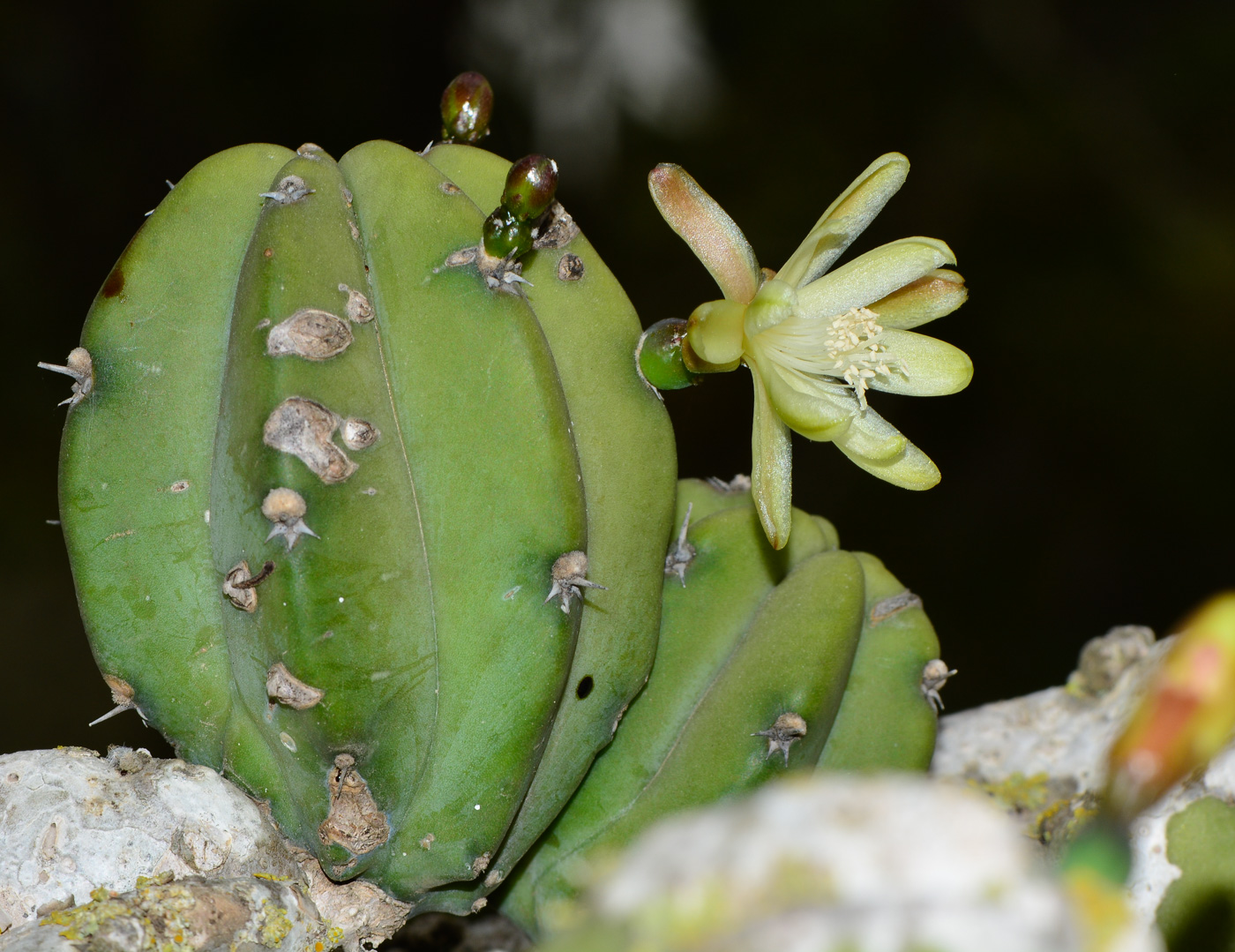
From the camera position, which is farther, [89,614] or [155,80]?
[155,80]

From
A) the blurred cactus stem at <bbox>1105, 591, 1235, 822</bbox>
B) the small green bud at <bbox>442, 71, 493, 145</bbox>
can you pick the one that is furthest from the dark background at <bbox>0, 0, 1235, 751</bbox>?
the blurred cactus stem at <bbox>1105, 591, 1235, 822</bbox>

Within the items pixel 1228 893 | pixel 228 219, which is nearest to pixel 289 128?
pixel 228 219

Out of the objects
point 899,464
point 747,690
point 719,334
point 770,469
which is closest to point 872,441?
point 899,464

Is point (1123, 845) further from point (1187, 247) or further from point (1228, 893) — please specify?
point (1187, 247)

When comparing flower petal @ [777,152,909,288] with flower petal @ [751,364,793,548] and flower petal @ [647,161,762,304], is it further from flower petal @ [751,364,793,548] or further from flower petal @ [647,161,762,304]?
flower petal @ [751,364,793,548]

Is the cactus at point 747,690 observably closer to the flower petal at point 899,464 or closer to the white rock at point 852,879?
the flower petal at point 899,464

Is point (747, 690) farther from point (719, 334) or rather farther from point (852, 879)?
point (852, 879)
